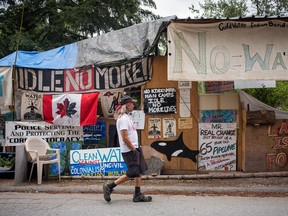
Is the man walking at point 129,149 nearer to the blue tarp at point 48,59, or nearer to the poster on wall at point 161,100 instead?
the poster on wall at point 161,100

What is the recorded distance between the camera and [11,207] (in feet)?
20.0

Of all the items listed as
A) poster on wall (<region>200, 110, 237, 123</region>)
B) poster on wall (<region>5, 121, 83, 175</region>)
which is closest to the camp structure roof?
poster on wall (<region>5, 121, 83, 175</region>)

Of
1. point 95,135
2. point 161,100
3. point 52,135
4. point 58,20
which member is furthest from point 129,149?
point 58,20

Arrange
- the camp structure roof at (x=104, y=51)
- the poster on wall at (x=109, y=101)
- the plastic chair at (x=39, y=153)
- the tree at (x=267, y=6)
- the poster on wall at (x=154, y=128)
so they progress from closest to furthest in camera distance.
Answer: the plastic chair at (x=39, y=153) < the camp structure roof at (x=104, y=51) < the poster on wall at (x=154, y=128) < the poster on wall at (x=109, y=101) < the tree at (x=267, y=6)

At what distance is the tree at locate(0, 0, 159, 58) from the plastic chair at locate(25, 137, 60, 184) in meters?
6.58

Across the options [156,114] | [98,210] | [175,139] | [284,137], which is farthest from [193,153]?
[98,210]

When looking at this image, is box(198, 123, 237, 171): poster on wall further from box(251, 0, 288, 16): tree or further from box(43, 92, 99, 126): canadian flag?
box(251, 0, 288, 16): tree

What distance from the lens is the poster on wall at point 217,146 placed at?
29.0ft

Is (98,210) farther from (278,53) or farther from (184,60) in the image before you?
(278,53)

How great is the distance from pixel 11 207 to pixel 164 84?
4400 millimetres

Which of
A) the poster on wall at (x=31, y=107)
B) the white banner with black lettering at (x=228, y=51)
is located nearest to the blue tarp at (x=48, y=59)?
the poster on wall at (x=31, y=107)

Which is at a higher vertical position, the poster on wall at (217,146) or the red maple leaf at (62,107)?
the red maple leaf at (62,107)

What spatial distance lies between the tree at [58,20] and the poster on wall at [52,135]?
19.6 ft

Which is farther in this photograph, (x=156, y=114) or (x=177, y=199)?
(x=156, y=114)
